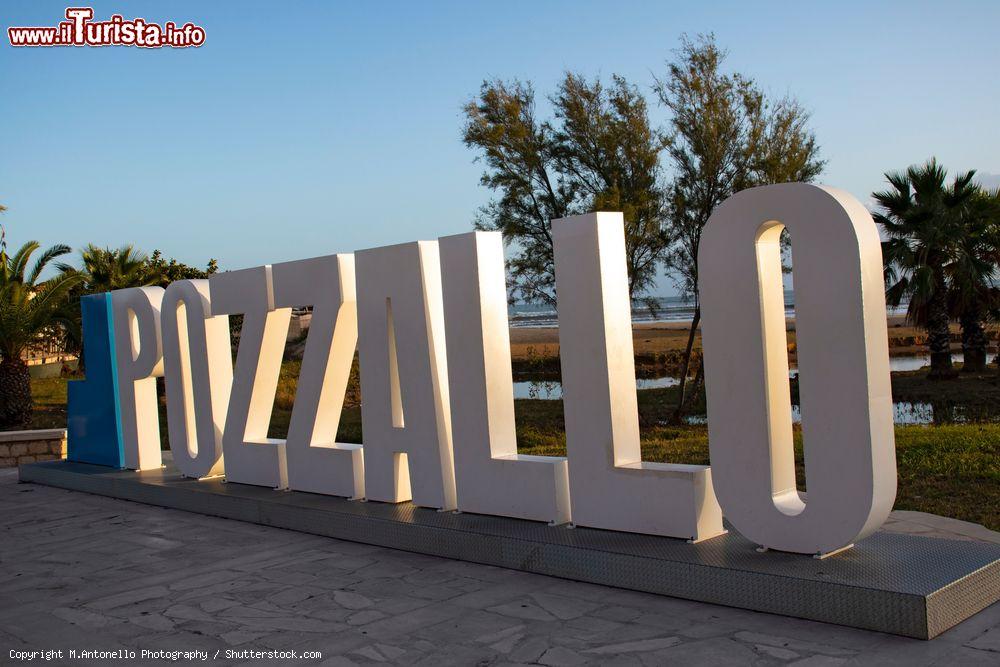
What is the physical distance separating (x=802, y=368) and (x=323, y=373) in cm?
449

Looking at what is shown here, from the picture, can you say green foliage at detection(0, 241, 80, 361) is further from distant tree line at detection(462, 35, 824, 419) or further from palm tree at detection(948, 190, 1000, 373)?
palm tree at detection(948, 190, 1000, 373)

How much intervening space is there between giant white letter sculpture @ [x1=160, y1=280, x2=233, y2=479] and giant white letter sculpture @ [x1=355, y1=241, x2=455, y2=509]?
2.49m

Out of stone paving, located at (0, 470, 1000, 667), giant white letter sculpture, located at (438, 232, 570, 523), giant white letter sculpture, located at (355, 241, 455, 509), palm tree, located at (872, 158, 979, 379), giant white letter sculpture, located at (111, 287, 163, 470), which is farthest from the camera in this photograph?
palm tree, located at (872, 158, 979, 379)

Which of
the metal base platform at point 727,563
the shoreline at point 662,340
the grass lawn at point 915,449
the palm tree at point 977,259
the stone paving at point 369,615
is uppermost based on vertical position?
the palm tree at point 977,259

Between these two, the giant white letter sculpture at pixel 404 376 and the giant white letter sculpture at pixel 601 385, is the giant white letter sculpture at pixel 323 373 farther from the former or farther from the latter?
the giant white letter sculpture at pixel 601 385

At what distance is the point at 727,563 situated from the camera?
547 centimetres

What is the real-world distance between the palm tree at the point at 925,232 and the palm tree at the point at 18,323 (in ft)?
60.0

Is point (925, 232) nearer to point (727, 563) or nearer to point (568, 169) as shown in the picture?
point (568, 169)

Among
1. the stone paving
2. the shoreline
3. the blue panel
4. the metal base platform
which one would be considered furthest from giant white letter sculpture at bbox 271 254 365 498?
the shoreline

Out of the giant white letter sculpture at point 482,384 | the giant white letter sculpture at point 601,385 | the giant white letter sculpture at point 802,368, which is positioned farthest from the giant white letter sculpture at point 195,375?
the giant white letter sculpture at point 802,368

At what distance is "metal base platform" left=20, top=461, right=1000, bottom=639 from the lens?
15.7ft

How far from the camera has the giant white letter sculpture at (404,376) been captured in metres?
7.52

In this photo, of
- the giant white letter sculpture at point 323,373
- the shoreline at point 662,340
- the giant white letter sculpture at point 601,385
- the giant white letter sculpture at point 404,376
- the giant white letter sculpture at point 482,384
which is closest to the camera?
the giant white letter sculpture at point 601,385

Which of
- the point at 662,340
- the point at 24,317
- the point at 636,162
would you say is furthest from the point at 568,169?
the point at 662,340
